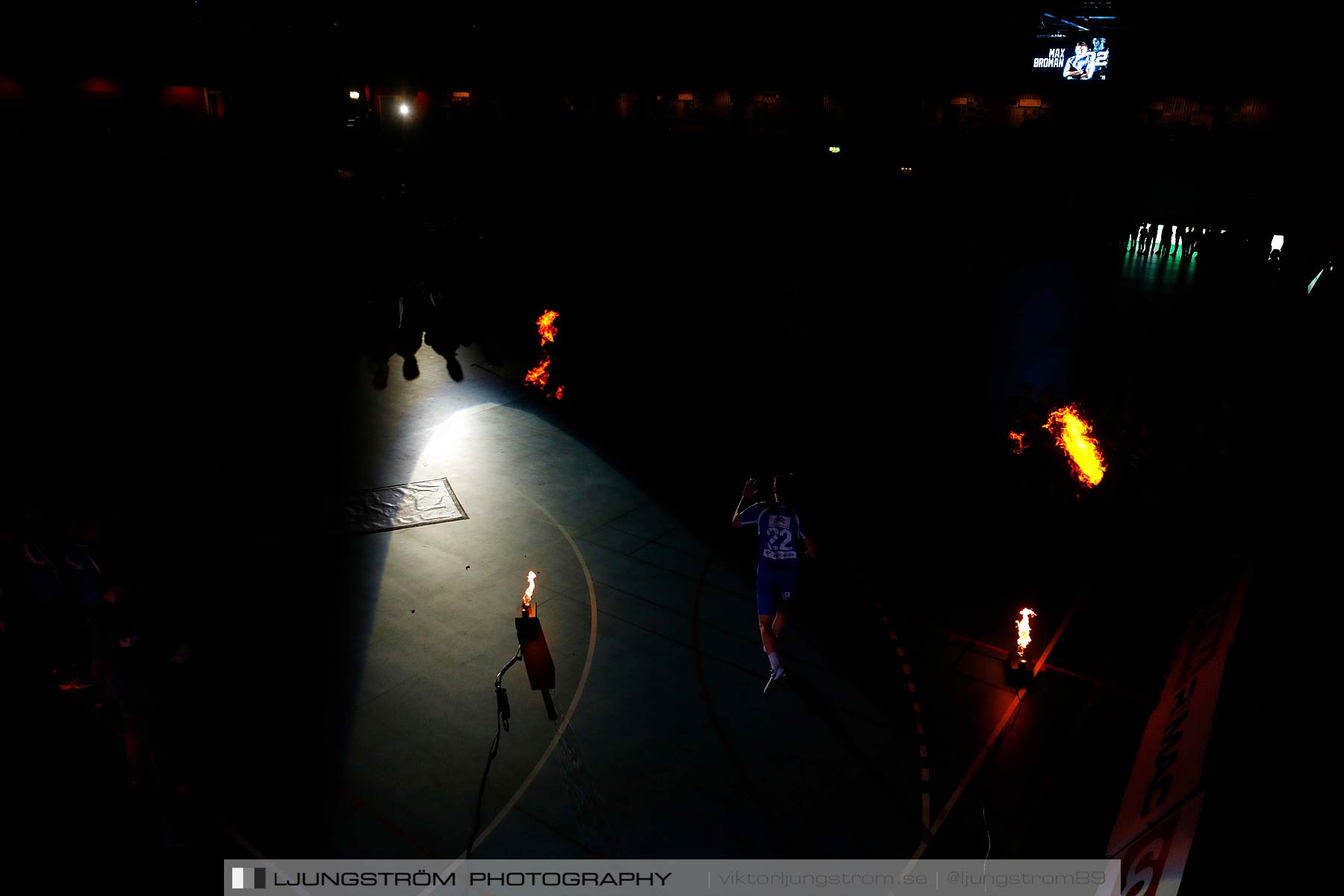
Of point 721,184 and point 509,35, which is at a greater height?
point 509,35

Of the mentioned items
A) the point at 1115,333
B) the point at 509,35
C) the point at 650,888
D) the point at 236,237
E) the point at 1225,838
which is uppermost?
the point at 509,35

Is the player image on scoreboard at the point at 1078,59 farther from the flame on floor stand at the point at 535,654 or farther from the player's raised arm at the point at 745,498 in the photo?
the flame on floor stand at the point at 535,654

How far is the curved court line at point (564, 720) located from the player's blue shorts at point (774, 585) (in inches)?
89.3

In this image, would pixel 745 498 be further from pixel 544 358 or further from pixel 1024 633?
pixel 544 358

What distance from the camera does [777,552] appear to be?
8852 millimetres

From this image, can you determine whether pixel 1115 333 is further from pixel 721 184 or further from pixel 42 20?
pixel 42 20

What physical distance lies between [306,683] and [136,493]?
7.06 m

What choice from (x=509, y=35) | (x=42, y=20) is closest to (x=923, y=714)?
(x=509, y=35)

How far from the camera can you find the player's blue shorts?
349 inches

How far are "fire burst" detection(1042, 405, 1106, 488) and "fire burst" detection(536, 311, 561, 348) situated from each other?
42.4 ft

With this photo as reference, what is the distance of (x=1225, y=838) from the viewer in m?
5.52

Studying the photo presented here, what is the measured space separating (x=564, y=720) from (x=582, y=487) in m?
6.44

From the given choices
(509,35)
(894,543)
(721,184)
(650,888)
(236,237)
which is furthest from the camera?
(721,184)

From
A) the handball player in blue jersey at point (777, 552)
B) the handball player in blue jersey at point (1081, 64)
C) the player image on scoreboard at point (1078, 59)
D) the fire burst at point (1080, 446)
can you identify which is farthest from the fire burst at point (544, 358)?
the handball player in blue jersey at point (1081, 64)
